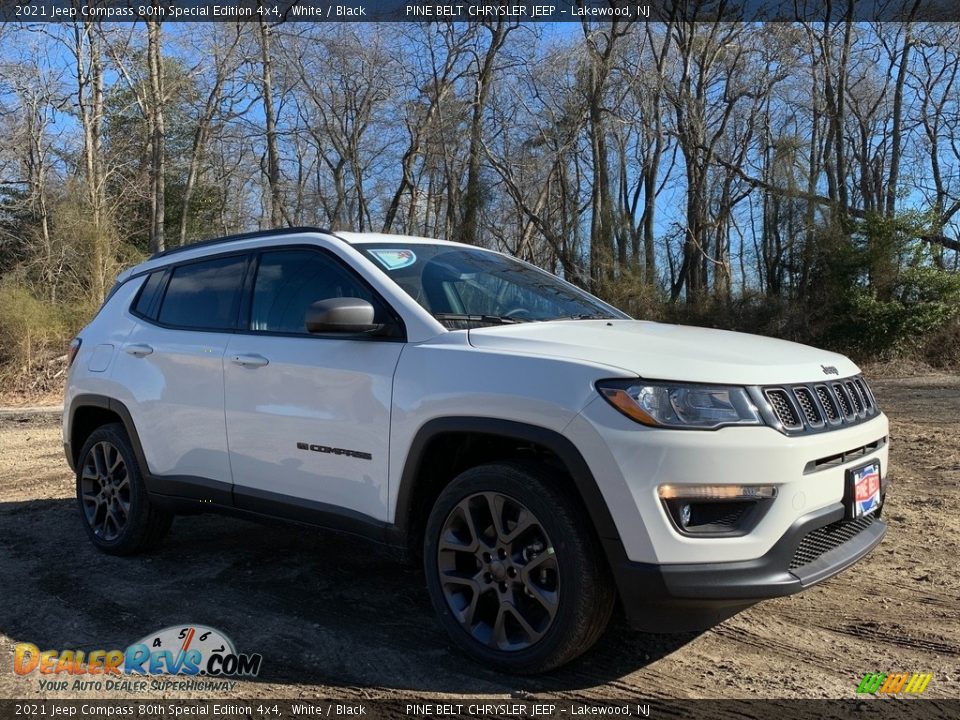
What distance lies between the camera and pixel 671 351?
3.09m

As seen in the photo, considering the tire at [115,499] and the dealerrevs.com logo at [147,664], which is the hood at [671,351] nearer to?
the dealerrevs.com logo at [147,664]

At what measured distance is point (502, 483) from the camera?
3.08 metres

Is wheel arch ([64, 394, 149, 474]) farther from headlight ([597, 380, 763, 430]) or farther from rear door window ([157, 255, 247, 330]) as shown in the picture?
headlight ([597, 380, 763, 430])

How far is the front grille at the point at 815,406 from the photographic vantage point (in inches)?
113

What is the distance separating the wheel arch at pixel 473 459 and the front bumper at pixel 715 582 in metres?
0.15

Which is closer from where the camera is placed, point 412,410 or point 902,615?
point 412,410

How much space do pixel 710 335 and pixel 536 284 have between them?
1067mm

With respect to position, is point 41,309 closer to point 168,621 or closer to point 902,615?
point 168,621

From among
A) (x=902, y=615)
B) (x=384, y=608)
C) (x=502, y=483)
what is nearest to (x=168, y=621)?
(x=384, y=608)

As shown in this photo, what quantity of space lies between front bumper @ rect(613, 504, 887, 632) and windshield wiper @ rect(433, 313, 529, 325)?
4.25 feet

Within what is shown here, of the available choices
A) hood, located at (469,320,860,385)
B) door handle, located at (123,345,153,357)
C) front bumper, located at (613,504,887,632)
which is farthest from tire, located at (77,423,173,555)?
front bumper, located at (613,504,887,632)

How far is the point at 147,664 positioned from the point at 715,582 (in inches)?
94.4

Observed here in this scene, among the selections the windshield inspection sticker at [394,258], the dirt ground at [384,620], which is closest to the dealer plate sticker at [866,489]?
the dirt ground at [384,620]

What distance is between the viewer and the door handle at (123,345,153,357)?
15.2 ft
